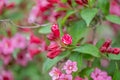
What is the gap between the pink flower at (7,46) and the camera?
2.27 meters

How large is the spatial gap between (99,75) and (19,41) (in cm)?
88

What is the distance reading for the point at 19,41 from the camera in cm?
235

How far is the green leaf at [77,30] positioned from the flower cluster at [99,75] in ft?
0.50

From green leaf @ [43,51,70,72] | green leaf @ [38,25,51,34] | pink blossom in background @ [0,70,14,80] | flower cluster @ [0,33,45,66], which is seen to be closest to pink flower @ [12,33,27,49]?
flower cluster @ [0,33,45,66]

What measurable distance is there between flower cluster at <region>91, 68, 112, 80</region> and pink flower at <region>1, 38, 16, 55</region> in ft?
2.65

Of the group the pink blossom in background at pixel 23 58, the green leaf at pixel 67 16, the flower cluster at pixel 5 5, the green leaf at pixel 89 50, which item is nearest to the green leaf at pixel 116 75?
the green leaf at pixel 89 50

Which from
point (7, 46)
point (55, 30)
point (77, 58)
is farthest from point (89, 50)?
point (7, 46)

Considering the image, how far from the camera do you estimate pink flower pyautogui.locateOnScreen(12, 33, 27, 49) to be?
2.34 m

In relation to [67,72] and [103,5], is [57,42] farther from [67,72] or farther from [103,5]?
[103,5]

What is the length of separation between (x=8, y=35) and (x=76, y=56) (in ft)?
3.09

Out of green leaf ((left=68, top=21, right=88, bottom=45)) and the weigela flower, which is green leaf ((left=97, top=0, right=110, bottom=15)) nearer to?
green leaf ((left=68, top=21, right=88, bottom=45))

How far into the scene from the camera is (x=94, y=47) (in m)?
1.58

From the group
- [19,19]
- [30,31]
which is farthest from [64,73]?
[19,19]

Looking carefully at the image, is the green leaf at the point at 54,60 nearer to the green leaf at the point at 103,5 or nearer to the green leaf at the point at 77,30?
the green leaf at the point at 77,30
